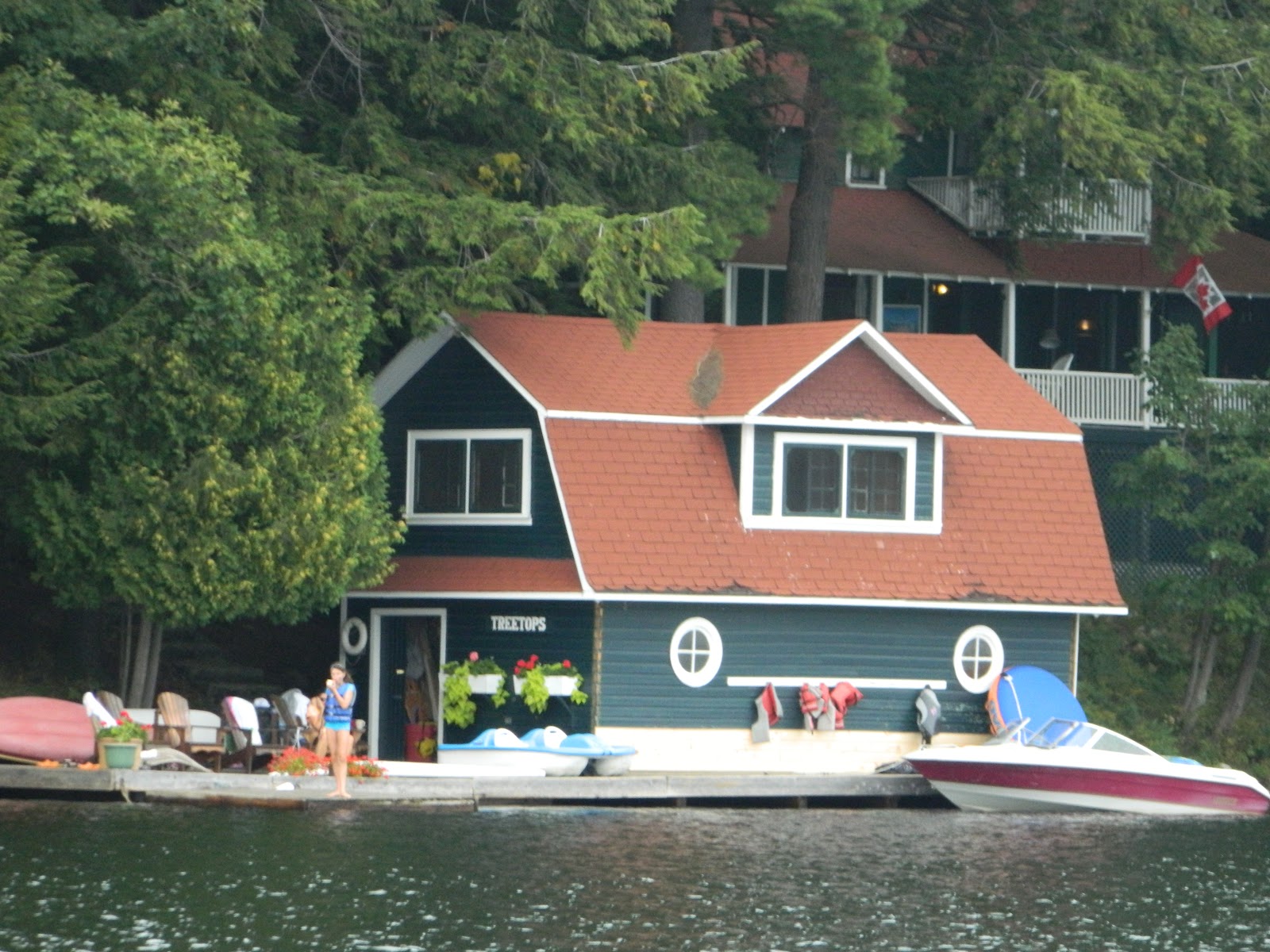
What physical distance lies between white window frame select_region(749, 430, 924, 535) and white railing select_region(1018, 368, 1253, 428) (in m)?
10.2

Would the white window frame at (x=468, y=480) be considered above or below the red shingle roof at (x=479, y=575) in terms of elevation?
above

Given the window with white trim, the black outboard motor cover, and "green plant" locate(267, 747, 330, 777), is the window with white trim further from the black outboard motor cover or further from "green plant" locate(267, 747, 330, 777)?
"green plant" locate(267, 747, 330, 777)

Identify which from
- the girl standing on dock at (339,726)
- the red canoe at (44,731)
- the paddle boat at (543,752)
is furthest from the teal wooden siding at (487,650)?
the red canoe at (44,731)

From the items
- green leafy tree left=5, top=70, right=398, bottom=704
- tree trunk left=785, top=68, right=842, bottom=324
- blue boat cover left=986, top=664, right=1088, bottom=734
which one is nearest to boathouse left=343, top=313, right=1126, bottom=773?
blue boat cover left=986, top=664, right=1088, bottom=734

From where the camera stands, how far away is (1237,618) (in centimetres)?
3491

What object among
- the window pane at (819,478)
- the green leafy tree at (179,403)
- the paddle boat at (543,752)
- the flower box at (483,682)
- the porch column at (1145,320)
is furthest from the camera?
the porch column at (1145,320)

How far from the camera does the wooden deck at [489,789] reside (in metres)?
26.0

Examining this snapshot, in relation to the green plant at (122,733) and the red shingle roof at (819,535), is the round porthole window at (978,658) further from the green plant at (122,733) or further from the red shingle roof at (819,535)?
the green plant at (122,733)

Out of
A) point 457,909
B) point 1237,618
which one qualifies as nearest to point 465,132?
point 1237,618

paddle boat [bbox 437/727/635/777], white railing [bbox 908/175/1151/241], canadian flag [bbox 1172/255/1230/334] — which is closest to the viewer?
paddle boat [bbox 437/727/635/777]

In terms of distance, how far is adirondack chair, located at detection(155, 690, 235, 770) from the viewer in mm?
28156

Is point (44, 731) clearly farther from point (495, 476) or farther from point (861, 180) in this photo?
point (861, 180)

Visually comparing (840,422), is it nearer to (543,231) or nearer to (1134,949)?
(543,231)

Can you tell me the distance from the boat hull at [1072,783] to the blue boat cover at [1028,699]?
1690 millimetres
